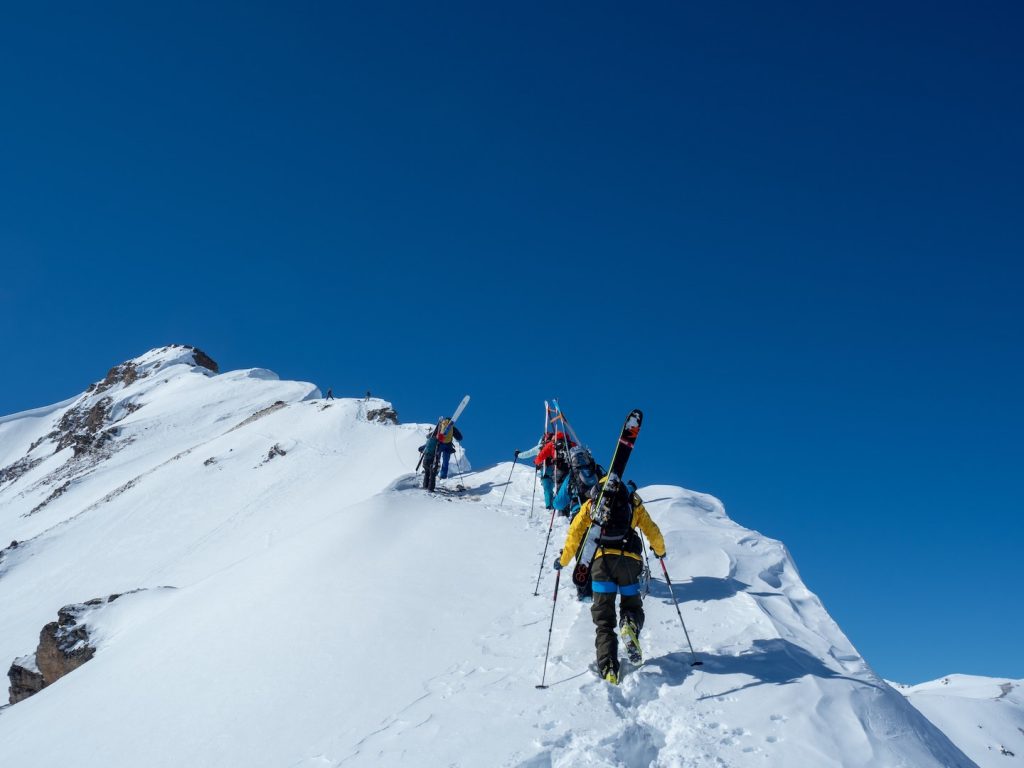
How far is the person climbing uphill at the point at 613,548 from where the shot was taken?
24.3 feet

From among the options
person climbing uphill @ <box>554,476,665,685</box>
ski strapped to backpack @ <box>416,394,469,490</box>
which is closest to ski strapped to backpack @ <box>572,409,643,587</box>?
person climbing uphill @ <box>554,476,665,685</box>

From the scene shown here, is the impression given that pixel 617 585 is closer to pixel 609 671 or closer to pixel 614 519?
pixel 614 519

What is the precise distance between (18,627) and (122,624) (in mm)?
12309

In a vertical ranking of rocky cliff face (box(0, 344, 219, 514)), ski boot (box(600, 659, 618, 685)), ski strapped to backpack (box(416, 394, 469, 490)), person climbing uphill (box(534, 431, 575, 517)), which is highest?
rocky cliff face (box(0, 344, 219, 514))

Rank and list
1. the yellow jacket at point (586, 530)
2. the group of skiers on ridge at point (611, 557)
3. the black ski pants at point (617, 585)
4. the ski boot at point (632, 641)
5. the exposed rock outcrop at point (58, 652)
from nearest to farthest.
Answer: the ski boot at point (632, 641) < the group of skiers on ridge at point (611, 557) < the black ski pants at point (617, 585) < the yellow jacket at point (586, 530) < the exposed rock outcrop at point (58, 652)

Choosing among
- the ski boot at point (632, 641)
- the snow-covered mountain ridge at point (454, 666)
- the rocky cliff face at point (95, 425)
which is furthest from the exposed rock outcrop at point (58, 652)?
the rocky cliff face at point (95, 425)

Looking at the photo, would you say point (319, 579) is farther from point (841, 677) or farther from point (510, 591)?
point (841, 677)

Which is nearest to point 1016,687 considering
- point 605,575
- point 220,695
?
point 605,575

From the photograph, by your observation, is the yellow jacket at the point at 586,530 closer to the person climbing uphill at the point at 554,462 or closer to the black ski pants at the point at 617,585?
the black ski pants at the point at 617,585

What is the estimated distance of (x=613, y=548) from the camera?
24.8 ft

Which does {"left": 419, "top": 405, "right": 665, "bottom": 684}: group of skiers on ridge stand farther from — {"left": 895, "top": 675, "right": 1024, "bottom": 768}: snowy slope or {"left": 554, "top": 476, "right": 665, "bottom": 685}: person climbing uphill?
{"left": 895, "top": 675, "right": 1024, "bottom": 768}: snowy slope

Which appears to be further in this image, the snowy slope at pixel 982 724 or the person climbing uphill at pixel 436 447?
the person climbing uphill at pixel 436 447

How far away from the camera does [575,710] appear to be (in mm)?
6195

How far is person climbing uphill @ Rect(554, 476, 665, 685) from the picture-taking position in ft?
Answer: 24.3
